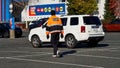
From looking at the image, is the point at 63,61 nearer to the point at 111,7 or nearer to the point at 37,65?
the point at 37,65

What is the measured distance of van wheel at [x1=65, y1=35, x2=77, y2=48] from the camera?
75.5 feet

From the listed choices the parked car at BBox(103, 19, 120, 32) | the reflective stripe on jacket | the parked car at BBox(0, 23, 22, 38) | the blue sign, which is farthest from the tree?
the reflective stripe on jacket

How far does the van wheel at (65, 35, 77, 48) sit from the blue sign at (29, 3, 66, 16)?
41.2 m

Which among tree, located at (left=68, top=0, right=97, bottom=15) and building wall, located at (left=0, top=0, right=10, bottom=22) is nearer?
tree, located at (left=68, top=0, right=97, bottom=15)

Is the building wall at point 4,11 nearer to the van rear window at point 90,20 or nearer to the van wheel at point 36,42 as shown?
the van wheel at point 36,42

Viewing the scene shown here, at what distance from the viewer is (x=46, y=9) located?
6700cm

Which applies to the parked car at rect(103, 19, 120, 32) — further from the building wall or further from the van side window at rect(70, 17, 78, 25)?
the building wall

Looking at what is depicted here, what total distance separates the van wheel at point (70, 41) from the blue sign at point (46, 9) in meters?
41.2

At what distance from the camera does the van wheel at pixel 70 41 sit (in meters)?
23.0

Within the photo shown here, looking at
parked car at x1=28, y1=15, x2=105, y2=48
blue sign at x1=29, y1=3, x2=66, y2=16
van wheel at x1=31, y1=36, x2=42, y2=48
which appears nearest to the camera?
parked car at x1=28, y1=15, x2=105, y2=48

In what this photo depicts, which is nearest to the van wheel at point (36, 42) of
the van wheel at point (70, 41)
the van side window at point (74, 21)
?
the van wheel at point (70, 41)

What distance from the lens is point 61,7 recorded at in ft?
219

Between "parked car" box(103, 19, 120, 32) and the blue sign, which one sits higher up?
the blue sign

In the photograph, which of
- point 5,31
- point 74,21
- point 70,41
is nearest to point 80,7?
point 5,31
